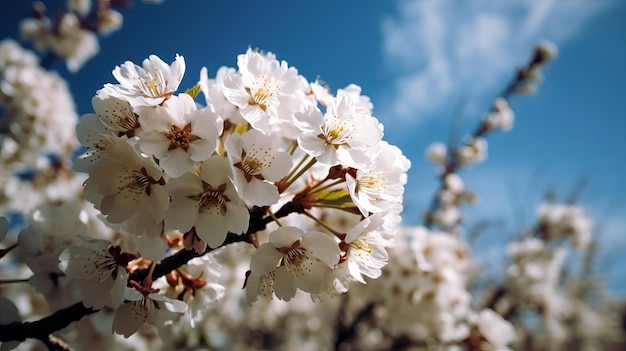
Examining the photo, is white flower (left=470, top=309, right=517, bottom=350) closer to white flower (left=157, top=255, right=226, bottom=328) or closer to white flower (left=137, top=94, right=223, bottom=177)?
white flower (left=157, top=255, right=226, bottom=328)

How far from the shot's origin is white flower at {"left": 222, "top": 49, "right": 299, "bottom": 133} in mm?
927

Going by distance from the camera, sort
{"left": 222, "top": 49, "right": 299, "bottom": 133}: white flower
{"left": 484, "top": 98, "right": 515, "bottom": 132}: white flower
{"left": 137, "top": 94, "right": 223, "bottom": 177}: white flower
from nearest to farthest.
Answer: {"left": 137, "top": 94, "right": 223, "bottom": 177}: white flower
{"left": 222, "top": 49, "right": 299, "bottom": 133}: white flower
{"left": 484, "top": 98, "right": 515, "bottom": 132}: white flower

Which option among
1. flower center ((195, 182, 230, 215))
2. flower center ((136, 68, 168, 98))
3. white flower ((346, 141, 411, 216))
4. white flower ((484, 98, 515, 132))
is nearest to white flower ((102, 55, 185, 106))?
flower center ((136, 68, 168, 98))

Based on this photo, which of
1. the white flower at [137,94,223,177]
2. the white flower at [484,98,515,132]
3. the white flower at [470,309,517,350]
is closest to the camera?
the white flower at [137,94,223,177]

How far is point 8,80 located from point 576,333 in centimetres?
1428

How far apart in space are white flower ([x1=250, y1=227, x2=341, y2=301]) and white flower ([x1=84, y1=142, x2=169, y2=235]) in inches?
9.9

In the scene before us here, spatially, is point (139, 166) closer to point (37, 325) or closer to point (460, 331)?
point (37, 325)

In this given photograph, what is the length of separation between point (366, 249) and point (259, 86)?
19.8 inches

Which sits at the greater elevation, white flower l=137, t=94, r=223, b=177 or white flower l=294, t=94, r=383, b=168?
white flower l=294, t=94, r=383, b=168

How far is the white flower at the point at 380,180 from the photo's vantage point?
0.92m

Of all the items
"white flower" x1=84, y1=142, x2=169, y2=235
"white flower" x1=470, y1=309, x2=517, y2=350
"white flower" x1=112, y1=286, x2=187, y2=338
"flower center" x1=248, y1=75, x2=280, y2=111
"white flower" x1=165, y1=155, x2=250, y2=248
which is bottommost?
"white flower" x1=112, y1=286, x2=187, y2=338

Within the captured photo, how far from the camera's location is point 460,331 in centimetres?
244

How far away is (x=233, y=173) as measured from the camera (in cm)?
79

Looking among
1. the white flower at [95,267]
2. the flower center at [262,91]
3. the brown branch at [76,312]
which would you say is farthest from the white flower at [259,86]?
the white flower at [95,267]
